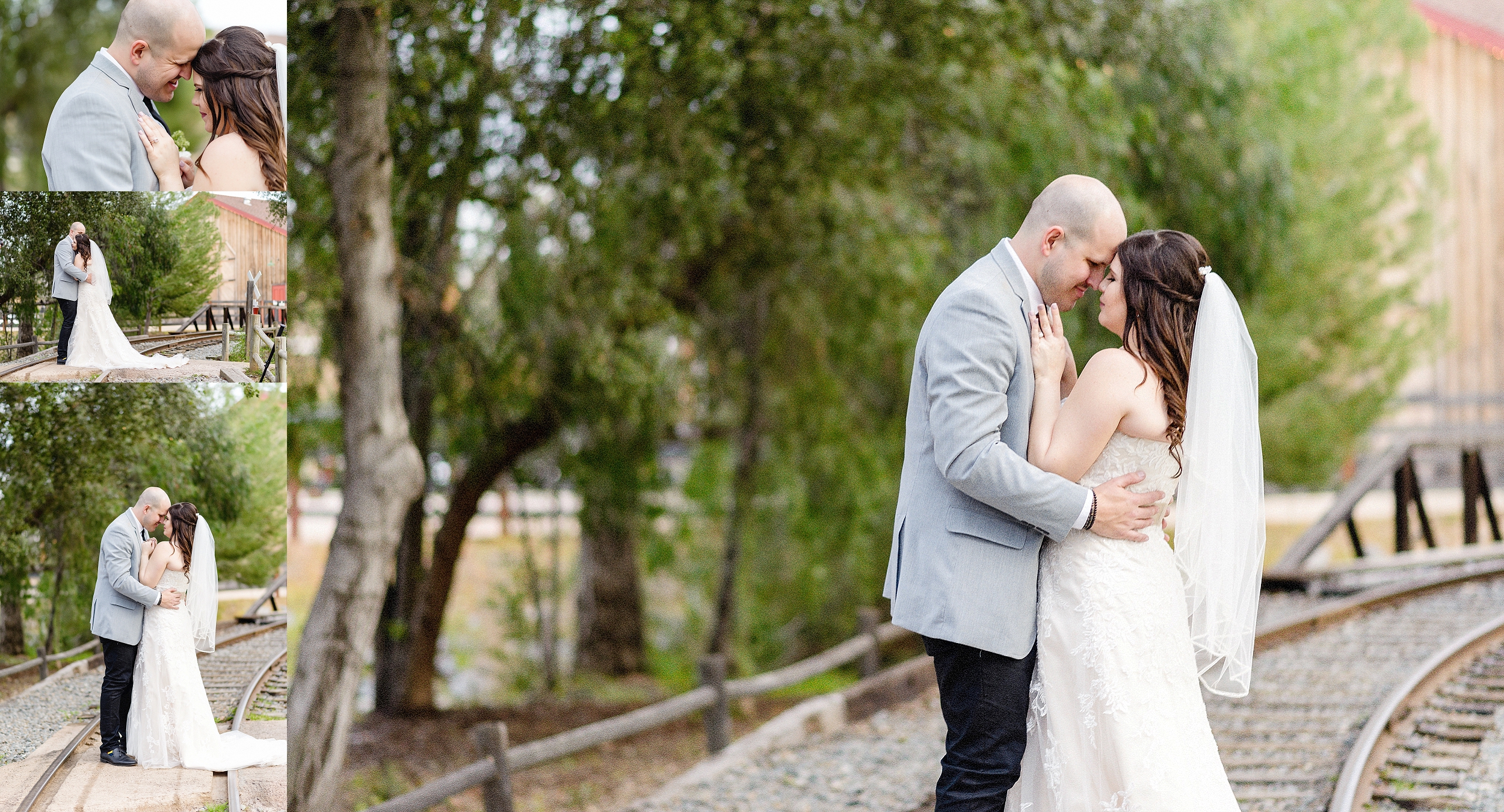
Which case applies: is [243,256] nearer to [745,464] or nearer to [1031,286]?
[1031,286]

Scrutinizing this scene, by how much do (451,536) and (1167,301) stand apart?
306 inches

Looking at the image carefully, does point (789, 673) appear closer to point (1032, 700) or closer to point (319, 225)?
point (319, 225)

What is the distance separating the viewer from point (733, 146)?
742 centimetres

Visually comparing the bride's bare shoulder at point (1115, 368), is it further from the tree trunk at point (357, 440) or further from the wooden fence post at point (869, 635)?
the wooden fence post at point (869, 635)

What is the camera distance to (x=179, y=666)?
3104 mm

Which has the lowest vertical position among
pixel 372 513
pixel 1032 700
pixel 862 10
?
pixel 1032 700

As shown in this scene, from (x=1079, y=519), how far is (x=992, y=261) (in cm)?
68

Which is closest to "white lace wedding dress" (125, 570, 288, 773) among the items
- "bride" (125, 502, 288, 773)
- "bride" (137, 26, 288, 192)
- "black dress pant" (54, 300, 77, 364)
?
"bride" (125, 502, 288, 773)

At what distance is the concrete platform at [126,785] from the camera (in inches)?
116

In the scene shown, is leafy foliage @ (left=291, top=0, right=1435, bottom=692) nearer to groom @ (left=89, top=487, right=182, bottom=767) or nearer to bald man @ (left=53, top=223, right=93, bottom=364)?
bald man @ (left=53, top=223, right=93, bottom=364)

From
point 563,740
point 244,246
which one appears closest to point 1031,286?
point 244,246

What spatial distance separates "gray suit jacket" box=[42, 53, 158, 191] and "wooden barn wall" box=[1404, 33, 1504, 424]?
20850 millimetres

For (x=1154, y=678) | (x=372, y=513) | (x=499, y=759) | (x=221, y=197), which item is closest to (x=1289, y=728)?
(x=1154, y=678)

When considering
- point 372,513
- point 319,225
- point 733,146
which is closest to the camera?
point 372,513
